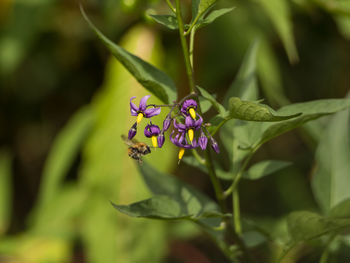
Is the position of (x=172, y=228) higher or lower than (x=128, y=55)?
lower

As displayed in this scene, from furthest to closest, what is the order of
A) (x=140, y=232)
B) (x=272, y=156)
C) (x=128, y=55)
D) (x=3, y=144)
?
(x=3, y=144) → (x=272, y=156) → (x=140, y=232) → (x=128, y=55)

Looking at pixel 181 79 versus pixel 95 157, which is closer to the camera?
pixel 95 157

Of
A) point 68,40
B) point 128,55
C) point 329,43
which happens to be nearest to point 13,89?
point 68,40

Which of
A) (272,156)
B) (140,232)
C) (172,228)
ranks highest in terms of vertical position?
(140,232)

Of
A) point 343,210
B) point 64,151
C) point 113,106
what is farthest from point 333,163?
point 64,151

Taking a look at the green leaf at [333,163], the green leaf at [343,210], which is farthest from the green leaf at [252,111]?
the green leaf at [333,163]

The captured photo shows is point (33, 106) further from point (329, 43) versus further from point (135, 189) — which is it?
point (329, 43)
